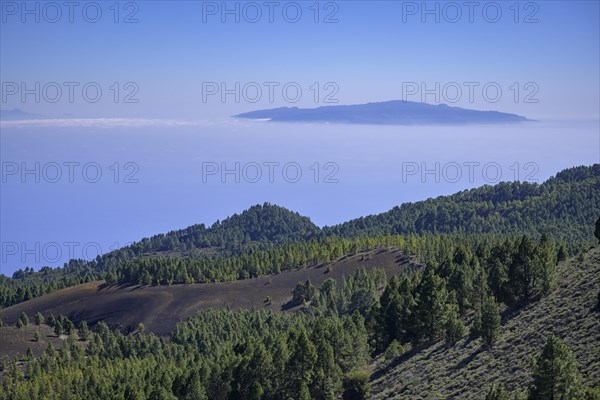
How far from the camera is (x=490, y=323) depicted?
172 ft

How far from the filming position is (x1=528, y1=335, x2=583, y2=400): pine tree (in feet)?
116

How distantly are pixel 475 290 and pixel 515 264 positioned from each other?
24.1 feet

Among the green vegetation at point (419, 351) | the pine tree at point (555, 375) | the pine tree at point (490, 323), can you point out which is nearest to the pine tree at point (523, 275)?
the green vegetation at point (419, 351)

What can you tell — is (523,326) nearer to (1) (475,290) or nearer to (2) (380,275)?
(1) (475,290)

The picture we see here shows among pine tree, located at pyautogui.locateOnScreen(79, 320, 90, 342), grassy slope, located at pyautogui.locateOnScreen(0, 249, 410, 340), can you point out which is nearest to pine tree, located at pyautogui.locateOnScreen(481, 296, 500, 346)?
grassy slope, located at pyautogui.locateOnScreen(0, 249, 410, 340)

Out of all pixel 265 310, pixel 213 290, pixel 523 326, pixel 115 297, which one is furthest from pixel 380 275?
pixel 523 326

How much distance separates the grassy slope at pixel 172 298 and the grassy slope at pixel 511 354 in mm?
82368

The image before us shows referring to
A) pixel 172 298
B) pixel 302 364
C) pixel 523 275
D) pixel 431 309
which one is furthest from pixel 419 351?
pixel 172 298

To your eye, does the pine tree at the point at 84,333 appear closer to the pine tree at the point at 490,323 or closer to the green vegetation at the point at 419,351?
the green vegetation at the point at 419,351

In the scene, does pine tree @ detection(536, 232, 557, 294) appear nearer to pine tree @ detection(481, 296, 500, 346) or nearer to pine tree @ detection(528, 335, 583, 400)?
pine tree @ detection(481, 296, 500, 346)

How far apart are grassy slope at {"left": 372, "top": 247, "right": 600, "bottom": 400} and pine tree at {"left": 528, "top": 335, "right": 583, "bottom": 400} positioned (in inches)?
99.3

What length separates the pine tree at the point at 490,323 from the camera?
52062 millimetres

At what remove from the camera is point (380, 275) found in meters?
136

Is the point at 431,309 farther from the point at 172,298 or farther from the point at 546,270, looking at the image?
the point at 172,298
